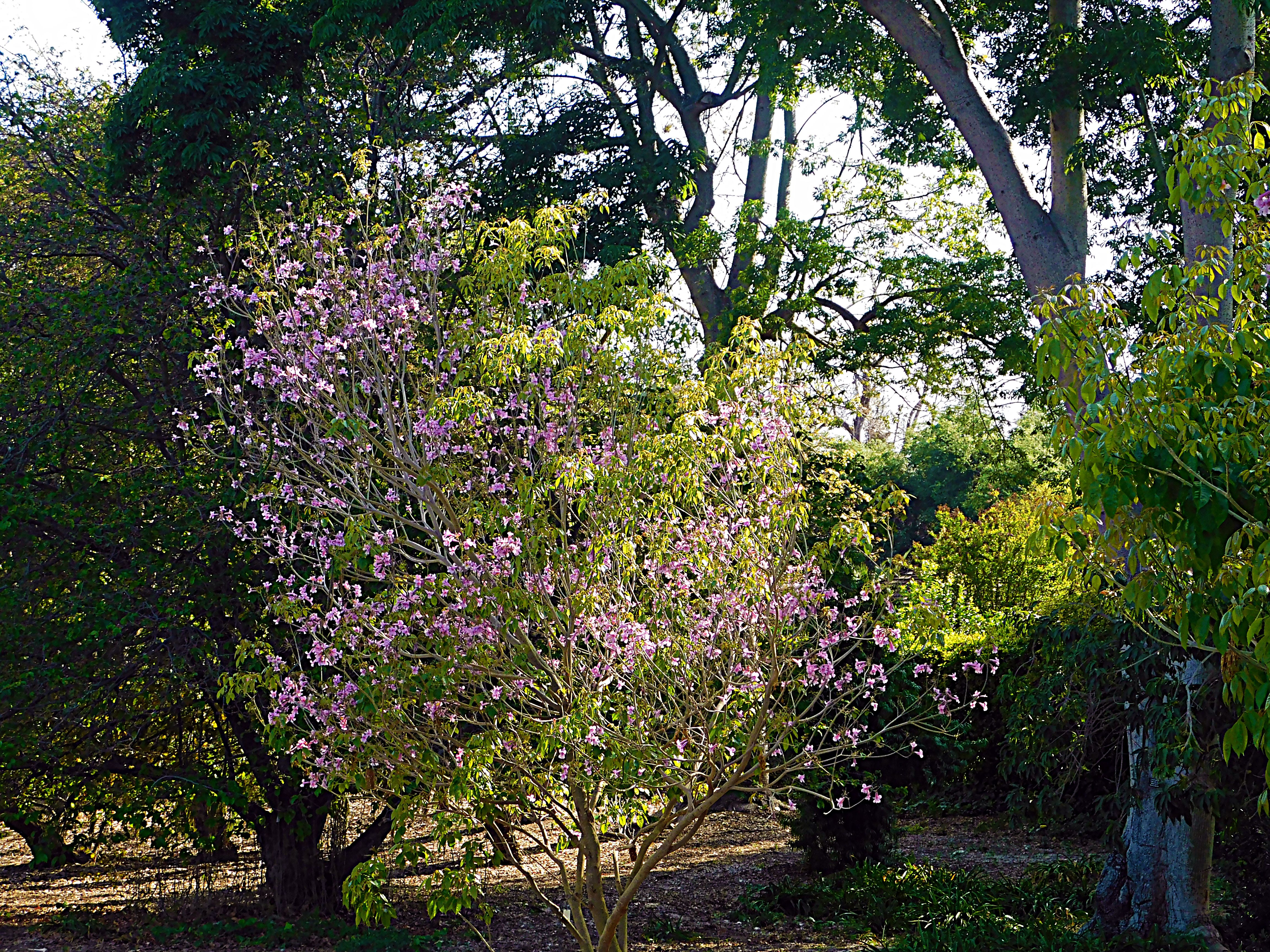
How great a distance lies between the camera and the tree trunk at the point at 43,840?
801 centimetres

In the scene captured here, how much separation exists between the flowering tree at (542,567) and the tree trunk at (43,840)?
3317 mm

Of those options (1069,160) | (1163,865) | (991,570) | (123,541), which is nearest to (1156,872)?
(1163,865)

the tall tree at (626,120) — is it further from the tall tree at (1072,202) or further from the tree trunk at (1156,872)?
the tree trunk at (1156,872)

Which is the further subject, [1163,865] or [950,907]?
[950,907]

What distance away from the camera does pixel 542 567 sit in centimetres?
527

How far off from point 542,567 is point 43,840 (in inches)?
230

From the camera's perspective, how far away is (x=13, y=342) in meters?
8.09

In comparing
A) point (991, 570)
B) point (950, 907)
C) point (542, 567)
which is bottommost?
point (950, 907)

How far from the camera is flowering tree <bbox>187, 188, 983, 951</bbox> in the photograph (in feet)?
16.4

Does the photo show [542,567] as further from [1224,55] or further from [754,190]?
[754,190]

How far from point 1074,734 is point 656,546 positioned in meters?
3.37

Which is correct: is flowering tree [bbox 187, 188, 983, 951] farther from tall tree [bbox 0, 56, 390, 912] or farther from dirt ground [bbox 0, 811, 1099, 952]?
dirt ground [bbox 0, 811, 1099, 952]

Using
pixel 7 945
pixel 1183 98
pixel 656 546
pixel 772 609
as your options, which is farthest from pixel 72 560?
pixel 1183 98

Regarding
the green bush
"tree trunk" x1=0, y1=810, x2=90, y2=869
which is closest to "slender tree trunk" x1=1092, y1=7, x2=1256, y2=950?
the green bush
